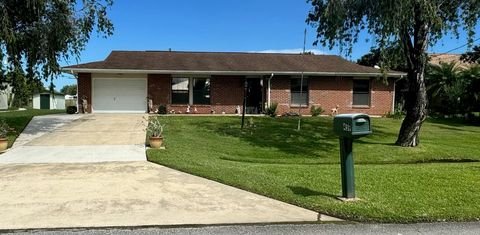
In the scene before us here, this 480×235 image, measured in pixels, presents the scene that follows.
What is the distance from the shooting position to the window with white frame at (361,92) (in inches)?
1001

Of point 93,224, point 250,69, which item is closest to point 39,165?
point 93,224

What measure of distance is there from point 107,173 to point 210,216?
348 cm

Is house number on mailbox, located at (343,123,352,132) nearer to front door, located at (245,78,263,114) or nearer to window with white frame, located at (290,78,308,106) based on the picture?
window with white frame, located at (290,78,308,106)

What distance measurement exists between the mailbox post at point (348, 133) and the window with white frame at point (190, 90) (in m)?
18.6

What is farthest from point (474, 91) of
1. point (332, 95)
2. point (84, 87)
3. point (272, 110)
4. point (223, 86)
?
point (84, 87)

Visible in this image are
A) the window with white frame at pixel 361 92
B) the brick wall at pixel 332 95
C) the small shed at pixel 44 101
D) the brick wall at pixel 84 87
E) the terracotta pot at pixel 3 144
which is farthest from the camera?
the small shed at pixel 44 101

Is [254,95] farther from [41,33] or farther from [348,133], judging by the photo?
[348,133]

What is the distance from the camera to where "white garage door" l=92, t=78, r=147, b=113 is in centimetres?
2375

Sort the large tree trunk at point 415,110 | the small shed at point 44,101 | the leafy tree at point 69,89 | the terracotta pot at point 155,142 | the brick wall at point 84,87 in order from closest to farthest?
1. the terracotta pot at point 155,142
2. the large tree trunk at point 415,110
3. the brick wall at point 84,87
4. the small shed at point 44,101
5. the leafy tree at point 69,89

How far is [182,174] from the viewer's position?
8250 mm

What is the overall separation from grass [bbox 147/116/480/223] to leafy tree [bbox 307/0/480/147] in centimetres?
165

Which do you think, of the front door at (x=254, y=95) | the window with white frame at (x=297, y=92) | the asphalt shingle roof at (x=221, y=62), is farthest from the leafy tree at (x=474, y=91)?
the front door at (x=254, y=95)

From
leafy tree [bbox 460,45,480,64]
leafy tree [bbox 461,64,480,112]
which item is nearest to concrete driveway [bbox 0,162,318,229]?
leafy tree [bbox 461,64,480,112]

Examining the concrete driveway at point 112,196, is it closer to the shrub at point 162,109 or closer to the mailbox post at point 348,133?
the mailbox post at point 348,133
